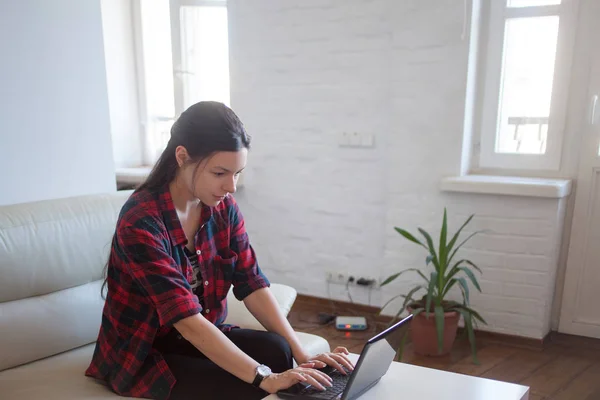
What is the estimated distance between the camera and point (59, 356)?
1.49 meters

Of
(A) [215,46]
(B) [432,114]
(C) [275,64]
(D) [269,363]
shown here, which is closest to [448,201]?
(B) [432,114]

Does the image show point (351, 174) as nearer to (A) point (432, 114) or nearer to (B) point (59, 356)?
(A) point (432, 114)

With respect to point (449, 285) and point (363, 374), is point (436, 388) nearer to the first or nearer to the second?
point (363, 374)

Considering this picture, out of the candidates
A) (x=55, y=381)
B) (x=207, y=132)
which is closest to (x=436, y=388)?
(x=207, y=132)

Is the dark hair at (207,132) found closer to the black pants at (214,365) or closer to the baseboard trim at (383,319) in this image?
the black pants at (214,365)

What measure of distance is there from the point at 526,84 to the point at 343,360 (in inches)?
75.2

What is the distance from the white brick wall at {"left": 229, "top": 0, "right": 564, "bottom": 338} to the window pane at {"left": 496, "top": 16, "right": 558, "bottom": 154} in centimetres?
27

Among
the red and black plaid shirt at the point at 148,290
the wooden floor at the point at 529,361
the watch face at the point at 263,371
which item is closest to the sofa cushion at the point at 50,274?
the red and black plaid shirt at the point at 148,290

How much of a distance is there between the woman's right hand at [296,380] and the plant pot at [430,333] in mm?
1341

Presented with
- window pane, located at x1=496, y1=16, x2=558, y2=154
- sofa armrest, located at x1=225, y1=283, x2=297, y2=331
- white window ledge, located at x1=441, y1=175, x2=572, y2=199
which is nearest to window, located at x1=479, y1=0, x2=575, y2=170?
window pane, located at x1=496, y1=16, x2=558, y2=154

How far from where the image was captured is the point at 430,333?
237 centimetres

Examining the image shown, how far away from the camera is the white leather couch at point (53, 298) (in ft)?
4.44

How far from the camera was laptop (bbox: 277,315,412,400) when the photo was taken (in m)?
1.06

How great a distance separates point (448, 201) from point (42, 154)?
6.04ft
